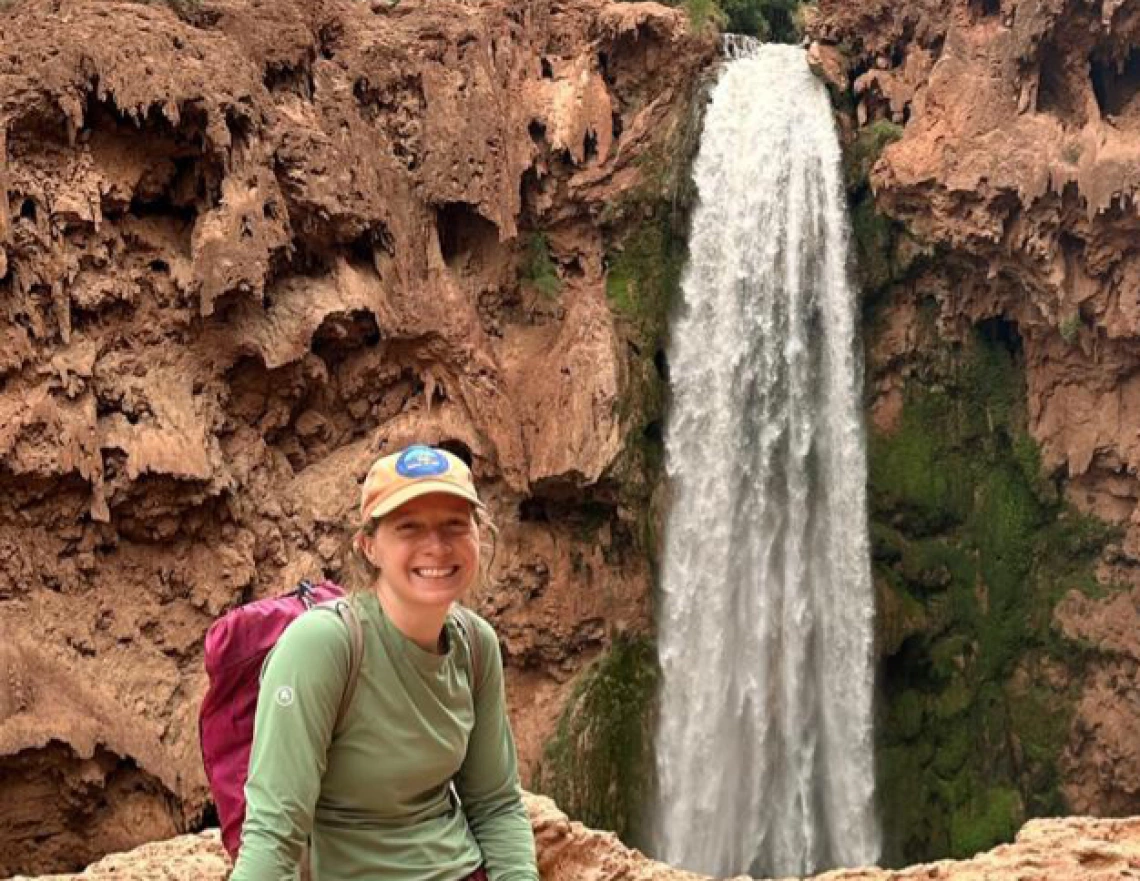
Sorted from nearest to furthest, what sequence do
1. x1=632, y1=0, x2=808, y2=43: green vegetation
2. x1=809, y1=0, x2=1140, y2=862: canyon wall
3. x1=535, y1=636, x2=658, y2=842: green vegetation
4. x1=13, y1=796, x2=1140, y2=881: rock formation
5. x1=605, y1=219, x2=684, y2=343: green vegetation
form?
x1=13, y1=796, x2=1140, y2=881: rock formation, x1=809, y1=0, x2=1140, y2=862: canyon wall, x1=535, y1=636, x2=658, y2=842: green vegetation, x1=605, y1=219, x2=684, y2=343: green vegetation, x1=632, y1=0, x2=808, y2=43: green vegetation

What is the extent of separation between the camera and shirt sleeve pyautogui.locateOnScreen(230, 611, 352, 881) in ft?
7.07

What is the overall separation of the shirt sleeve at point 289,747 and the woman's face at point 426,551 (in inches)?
8.4

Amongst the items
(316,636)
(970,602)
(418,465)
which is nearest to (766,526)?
(970,602)

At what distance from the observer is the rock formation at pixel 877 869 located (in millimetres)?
4480

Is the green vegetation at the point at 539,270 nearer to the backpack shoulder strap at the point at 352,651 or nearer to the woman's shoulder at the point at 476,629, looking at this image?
the woman's shoulder at the point at 476,629

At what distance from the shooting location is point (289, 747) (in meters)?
2.18

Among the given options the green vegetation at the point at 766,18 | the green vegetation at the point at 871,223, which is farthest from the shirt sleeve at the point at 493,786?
the green vegetation at the point at 766,18

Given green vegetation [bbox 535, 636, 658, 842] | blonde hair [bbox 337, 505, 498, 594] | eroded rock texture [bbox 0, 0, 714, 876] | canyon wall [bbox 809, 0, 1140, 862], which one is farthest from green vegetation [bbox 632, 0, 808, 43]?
blonde hair [bbox 337, 505, 498, 594]

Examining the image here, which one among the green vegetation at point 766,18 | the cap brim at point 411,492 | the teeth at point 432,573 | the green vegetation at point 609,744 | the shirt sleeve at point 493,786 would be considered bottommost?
the green vegetation at point 609,744

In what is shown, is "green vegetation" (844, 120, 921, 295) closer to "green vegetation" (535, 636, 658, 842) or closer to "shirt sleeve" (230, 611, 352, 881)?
"green vegetation" (535, 636, 658, 842)

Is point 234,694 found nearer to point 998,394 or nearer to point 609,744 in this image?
point 609,744

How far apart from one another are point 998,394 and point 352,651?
58.0ft

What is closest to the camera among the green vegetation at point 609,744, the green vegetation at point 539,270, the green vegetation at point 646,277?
the green vegetation at point 609,744

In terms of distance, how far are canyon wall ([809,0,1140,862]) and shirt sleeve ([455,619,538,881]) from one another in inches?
609
